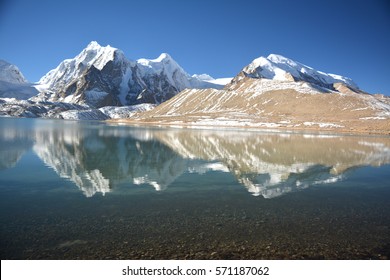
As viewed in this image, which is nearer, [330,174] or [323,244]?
[323,244]

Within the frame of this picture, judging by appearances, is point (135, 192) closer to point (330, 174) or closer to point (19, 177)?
point (19, 177)

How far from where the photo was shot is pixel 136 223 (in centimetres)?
1798

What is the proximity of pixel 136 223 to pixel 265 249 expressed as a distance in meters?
7.39

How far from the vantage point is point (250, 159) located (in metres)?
45.9

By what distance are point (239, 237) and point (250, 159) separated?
3040cm

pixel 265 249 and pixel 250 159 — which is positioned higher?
pixel 250 159

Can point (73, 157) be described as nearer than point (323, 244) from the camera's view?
No

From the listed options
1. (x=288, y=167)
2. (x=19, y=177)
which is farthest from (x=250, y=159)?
(x=19, y=177)

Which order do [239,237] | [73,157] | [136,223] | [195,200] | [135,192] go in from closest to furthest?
[239,237] < [136,223] < [195,200] < [135,192] < [73,157]
